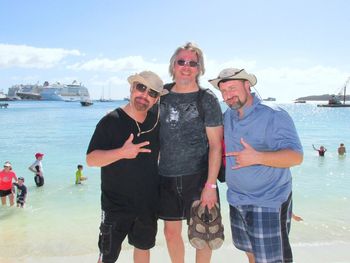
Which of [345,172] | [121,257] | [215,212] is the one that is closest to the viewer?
[215,212]

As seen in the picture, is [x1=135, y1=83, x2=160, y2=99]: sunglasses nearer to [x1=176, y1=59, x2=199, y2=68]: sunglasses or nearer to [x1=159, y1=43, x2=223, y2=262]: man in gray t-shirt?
[x1=159, y1=43, x2=223, y2=262]: man in gray t-shirt

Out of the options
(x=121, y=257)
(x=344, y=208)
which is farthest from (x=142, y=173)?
(x=344, y=208)

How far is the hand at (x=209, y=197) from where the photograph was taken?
3.75 m

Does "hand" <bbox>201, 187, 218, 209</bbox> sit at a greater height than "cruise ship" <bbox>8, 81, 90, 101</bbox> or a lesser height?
lesser

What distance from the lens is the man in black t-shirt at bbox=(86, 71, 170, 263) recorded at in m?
3.60

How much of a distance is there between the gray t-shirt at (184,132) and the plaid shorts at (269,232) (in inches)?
31.1

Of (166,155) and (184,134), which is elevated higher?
(184,134)

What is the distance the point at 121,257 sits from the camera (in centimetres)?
598

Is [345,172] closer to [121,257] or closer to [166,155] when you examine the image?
[121,257]

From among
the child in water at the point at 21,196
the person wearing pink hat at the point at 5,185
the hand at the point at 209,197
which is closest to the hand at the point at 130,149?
the hand at the point at 209,197

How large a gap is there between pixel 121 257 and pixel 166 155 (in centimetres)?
289

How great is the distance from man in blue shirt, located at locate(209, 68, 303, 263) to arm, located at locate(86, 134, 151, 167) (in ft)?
2.93

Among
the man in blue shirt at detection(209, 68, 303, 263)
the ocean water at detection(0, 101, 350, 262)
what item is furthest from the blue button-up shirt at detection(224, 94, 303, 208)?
the ocean water at detection(0, 101, 350, 262)

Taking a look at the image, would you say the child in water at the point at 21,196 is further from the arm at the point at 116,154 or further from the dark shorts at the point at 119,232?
the arm at the point at 116,154
